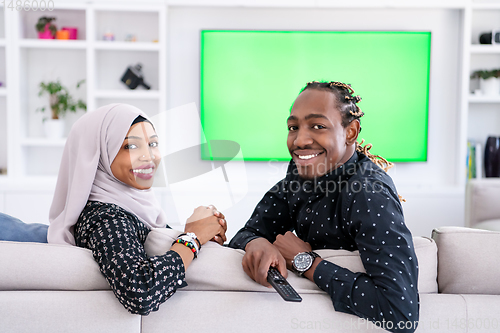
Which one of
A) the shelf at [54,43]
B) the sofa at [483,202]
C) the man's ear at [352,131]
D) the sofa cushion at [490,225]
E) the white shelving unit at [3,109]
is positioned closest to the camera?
the man's ear at [352,131]

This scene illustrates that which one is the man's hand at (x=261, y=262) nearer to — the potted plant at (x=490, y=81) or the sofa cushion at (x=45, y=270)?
the sofa cushion at (x=45, y=270)

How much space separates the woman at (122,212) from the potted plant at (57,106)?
7.66 ft

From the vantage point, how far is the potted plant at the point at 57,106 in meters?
3.39

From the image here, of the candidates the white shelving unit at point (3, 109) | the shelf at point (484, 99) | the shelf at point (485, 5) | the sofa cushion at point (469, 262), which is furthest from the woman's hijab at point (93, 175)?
the shelf at point (485, 5)

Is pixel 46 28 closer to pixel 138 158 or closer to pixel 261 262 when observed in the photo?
pixel 138 158

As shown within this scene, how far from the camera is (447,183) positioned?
363 cm

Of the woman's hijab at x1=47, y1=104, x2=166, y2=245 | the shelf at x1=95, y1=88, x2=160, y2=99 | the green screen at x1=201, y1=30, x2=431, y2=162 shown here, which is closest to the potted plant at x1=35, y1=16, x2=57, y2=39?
the shelf at x1=95, y1=88, x2=160, y2=99

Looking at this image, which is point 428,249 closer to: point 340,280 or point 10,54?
point 340,280

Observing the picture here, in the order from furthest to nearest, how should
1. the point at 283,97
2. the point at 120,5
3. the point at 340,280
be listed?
the point at 283,97 < the point at 120,5 < the point at 340,280

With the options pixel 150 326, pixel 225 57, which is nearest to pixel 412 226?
pixel 225 57

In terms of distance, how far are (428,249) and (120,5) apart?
315cm

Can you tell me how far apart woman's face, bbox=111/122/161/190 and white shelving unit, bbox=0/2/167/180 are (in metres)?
2.09

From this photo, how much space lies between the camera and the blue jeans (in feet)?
3.97

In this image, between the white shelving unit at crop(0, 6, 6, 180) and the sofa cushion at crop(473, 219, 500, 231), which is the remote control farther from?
the white shelving unit at crop(0, 6, 6, 180)
